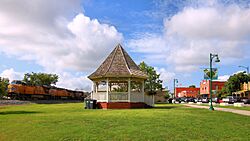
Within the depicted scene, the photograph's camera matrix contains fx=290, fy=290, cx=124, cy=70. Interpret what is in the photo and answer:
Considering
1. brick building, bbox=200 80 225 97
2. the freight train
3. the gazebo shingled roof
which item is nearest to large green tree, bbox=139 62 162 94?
the freight train

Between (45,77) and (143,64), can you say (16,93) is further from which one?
(45,77)

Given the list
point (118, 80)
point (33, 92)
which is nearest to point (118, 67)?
point (118, 80)

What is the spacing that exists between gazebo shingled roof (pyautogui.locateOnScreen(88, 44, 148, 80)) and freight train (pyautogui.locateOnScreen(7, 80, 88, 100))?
79.1 ft

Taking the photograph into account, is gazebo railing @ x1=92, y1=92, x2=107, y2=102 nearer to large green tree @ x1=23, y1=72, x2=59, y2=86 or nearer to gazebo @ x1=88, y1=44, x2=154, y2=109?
gazebo @ x1=88, y1=44, x2=154, y2=109

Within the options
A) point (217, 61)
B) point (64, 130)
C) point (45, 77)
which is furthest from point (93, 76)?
point (45, 77)

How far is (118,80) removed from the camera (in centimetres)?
3141

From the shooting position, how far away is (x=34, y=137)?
37.8ft

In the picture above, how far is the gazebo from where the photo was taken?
98.9ft

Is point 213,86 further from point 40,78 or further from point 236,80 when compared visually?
point 40,78

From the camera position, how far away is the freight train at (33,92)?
51125 mm

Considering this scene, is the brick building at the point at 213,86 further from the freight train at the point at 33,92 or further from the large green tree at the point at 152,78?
the freight train at the point at 33,92

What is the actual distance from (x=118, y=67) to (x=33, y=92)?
31.5 meters

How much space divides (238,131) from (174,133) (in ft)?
9.26

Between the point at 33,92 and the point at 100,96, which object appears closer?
the point at 100,96
